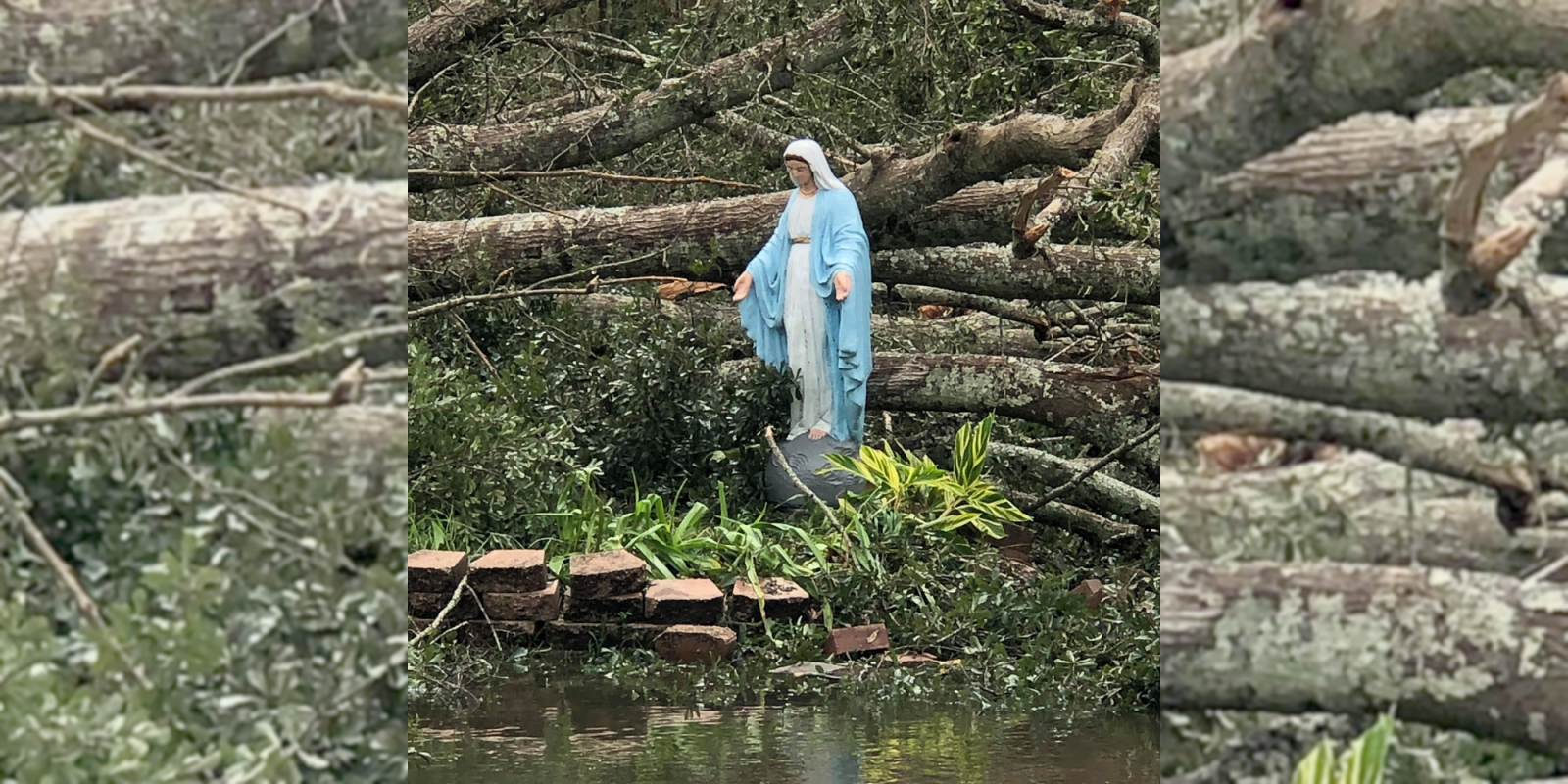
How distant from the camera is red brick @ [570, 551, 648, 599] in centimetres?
804

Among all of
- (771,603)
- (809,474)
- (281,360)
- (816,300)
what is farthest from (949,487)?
(281,360)

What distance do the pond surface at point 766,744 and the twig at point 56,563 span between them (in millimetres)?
3569

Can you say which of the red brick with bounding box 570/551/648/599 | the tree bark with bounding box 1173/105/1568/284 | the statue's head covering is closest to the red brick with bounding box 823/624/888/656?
the red brick with bounding box 570/551/648/599

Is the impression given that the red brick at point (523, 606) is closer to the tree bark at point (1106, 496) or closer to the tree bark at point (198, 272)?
the tree bark at point (1106, 496)

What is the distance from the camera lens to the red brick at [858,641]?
25.7ft

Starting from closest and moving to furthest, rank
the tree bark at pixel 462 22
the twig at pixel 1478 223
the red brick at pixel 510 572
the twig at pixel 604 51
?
the twig at pixel 1478 223 < the red brick at pixel 510 572 < the tree bark at pixel 462 22 < the twig at pixel 604 51

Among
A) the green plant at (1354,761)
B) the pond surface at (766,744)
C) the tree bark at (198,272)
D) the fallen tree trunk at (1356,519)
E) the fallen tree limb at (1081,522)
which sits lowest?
the pond surface at (766,744)

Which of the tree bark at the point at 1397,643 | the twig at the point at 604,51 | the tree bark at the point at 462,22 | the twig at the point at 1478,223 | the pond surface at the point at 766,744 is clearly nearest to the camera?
the twig at the point at 1478,223

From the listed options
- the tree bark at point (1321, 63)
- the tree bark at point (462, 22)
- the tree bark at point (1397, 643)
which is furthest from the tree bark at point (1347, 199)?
the tree bark at point (462, 22)

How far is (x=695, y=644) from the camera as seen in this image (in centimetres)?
787

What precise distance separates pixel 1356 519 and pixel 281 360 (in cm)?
126

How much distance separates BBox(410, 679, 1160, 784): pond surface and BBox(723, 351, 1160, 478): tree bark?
2843 millimetres

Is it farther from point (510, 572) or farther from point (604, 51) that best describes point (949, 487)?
point (604, 51)

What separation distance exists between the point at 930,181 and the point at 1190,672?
23.8 feet
